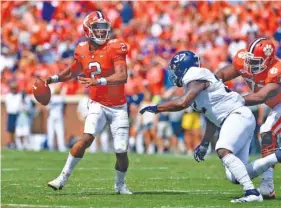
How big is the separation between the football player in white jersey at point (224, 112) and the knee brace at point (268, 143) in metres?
0.59

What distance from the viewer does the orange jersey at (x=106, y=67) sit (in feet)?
31.6

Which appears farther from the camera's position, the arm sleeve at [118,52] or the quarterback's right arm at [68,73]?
the quarterback's right arm at [68,73]

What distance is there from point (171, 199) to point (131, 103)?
10.3m

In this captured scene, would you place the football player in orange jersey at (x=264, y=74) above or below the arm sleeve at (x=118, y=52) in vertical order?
below

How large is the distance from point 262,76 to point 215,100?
1.16 m

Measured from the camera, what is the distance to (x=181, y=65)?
868 cm

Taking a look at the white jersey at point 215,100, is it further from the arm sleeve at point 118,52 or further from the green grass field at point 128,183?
the arm sleeve at point 118,52

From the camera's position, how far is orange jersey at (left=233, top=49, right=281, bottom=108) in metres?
9.59

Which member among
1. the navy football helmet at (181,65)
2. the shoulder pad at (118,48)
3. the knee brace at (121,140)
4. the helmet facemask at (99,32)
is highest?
the helmet facemask at (99,32)

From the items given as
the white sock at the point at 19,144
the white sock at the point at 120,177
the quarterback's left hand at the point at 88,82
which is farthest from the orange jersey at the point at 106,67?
the white sock at the point at 19,144

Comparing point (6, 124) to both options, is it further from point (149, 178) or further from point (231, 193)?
point (231, 193)

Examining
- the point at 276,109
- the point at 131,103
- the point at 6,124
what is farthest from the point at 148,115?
the point at 276,109

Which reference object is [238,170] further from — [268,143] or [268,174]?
[268,143]

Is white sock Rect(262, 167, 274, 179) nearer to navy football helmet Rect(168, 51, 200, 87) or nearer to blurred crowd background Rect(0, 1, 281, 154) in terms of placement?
navy football helmet Rect(168, 51, 200, 87)
